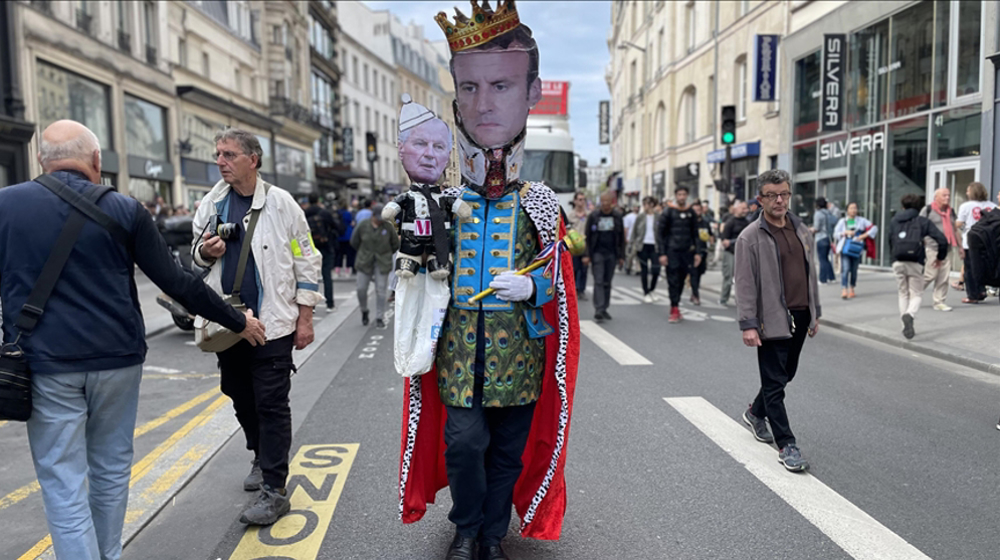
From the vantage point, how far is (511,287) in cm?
296

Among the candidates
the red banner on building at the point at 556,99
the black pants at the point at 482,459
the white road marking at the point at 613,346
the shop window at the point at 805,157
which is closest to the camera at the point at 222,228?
the black pants at the point at 482,459

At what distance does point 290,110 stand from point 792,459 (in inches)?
1384

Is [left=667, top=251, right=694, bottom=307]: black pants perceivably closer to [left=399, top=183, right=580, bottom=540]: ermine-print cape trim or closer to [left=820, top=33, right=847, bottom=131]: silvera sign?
[left=399, top=183, right=580, bottom=540]: ermine-print cape trim

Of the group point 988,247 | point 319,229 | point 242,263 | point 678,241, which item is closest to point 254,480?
point 242,263

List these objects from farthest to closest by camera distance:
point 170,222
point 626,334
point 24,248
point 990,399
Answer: point 170,222
point 626,334
point 990,399
point 24,248

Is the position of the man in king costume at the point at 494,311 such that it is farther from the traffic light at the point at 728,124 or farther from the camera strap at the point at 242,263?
the traffic light at the point at 728,124

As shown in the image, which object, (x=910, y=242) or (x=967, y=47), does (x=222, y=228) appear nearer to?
(x=910, y=242)

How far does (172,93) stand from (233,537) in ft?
77.5

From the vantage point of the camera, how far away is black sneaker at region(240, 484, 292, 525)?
362 centimetres

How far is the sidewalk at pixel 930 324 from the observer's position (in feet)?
25.3

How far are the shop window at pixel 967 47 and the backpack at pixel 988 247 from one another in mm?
9980

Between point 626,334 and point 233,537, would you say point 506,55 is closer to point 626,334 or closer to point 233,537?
A: point 233,537

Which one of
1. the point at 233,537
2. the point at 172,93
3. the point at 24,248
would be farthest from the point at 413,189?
the point at 172,93

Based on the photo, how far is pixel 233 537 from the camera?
3521 millimetres
